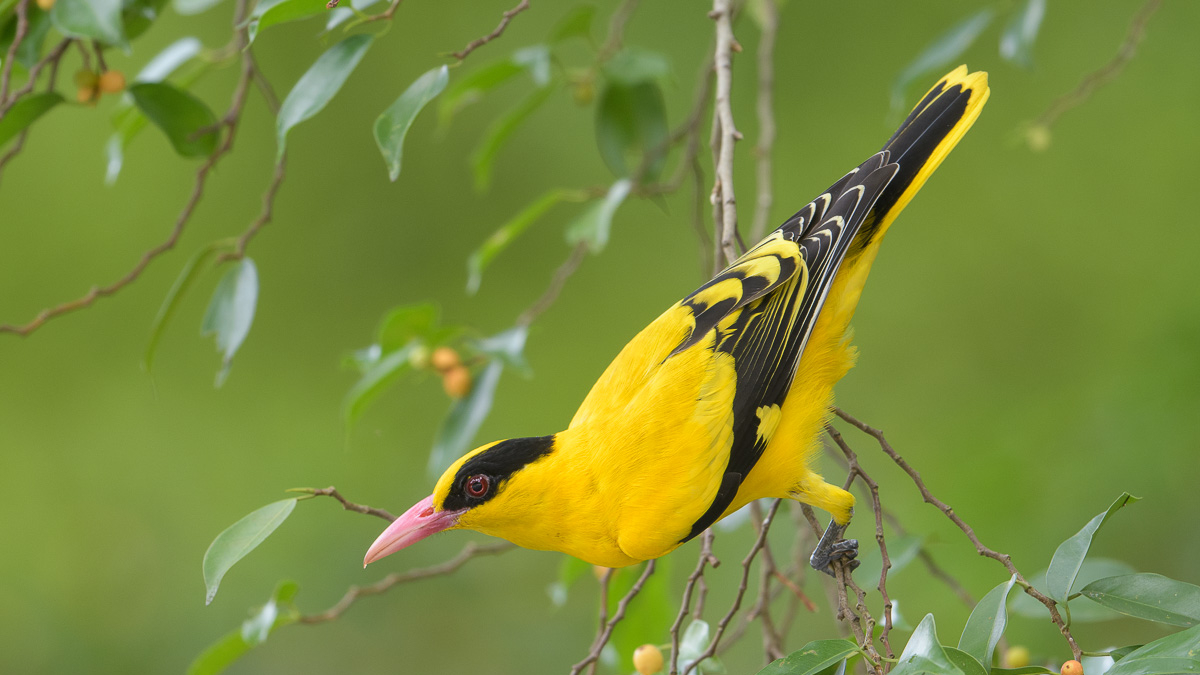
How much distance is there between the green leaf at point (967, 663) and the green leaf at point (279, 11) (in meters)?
1.43

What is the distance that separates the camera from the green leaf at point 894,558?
2109mm

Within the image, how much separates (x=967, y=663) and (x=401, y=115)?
131 cm

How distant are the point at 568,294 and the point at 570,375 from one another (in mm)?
506

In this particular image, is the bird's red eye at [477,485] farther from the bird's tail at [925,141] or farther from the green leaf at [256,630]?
the bird's tail at [925,141]

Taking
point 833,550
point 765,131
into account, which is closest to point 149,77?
point 765,131

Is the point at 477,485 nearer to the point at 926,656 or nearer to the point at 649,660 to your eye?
the point at 649,660

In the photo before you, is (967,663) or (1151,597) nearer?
(967,663)

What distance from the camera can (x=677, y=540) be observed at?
1895 mm

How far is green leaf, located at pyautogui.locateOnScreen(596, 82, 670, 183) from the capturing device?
117 inches

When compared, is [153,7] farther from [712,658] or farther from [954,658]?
[954,658]

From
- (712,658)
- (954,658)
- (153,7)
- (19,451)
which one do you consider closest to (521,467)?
(712,658)

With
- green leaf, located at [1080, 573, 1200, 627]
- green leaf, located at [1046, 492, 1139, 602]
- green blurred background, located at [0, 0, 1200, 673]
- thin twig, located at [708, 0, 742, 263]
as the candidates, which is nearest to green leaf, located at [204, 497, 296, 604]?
thin twig, located at [708, 0, 742, 263]

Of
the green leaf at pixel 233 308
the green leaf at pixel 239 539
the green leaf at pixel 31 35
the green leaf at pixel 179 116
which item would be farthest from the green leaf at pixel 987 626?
the green leaf at pixel 31 35

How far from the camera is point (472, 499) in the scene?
77.9 inches
